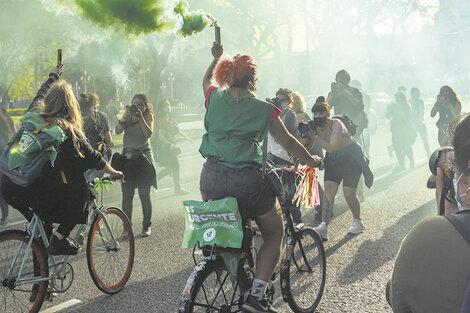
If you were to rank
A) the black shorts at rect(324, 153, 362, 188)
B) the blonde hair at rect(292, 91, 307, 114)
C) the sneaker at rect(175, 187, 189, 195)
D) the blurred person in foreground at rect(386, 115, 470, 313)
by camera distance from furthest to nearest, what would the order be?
the sneaker at rect(175, 187, 189, 195) → the blonde hair at rect(292, 91, 307, 114) → the black shorts at rect(324, 153, 362, 188) → the blurred person in foreground at rect(386, 115, 470, 313)

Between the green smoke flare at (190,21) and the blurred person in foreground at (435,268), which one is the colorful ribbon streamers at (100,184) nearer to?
the green smoke flare at (190,21)

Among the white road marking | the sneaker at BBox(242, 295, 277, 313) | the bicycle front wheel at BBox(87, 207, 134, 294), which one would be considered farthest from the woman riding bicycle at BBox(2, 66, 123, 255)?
the sneaker at BBox(242, 295, 277, 313)

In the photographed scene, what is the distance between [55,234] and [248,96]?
181 centimetres

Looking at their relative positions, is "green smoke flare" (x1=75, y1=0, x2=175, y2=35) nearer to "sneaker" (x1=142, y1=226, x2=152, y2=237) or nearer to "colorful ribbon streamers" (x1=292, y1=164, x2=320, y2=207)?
"sneaker" (x1=142, y1=226, x2=152, y2=237)

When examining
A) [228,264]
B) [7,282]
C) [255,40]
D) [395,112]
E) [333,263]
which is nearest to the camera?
[228,264]

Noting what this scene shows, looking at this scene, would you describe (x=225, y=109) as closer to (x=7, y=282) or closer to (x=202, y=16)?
(x=7, y=282)

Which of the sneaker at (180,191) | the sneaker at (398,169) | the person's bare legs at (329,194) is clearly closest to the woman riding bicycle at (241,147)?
the person's bare legs at (329,194)

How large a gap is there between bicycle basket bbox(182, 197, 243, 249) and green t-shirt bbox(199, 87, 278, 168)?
283 mm

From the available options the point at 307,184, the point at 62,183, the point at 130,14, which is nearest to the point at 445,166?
the point at 307,184

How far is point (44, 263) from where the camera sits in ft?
12.5

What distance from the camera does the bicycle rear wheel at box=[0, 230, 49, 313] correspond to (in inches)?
143

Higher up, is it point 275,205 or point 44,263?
point 275,205

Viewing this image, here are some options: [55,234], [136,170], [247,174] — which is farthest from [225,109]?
[136,170]

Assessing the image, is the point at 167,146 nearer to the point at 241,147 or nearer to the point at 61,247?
the point at 61,247
